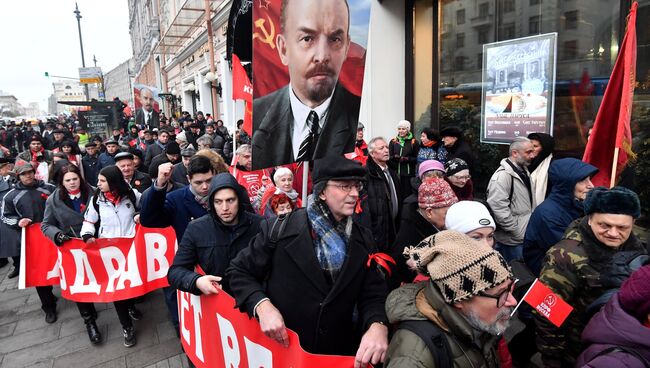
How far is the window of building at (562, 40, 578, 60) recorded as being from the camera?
5.37m

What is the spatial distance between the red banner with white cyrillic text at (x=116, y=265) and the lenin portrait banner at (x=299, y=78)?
1.91m

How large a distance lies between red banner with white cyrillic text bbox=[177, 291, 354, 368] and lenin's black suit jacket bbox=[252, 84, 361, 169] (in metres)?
1.04

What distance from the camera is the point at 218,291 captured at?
7.73 feet

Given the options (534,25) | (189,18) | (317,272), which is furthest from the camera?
(189,18)

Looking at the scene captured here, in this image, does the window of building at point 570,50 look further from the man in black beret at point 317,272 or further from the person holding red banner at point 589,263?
the man in black beret at point 317,272

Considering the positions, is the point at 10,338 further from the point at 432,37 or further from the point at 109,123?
the point at 109,123

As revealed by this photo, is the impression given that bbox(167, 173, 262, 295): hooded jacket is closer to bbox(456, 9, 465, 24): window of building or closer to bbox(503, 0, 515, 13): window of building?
bbox(503, 0, 515, 13): window of building

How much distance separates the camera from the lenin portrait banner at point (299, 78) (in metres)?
2.88

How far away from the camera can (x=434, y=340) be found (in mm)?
1415

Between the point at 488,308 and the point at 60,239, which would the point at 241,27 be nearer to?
the point at 60,239

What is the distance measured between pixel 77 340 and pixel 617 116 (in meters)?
5.70

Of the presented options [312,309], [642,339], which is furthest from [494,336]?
[312,309]

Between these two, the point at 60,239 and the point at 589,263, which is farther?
the point at 60,239

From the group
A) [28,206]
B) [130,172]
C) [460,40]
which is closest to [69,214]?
[130,172]
